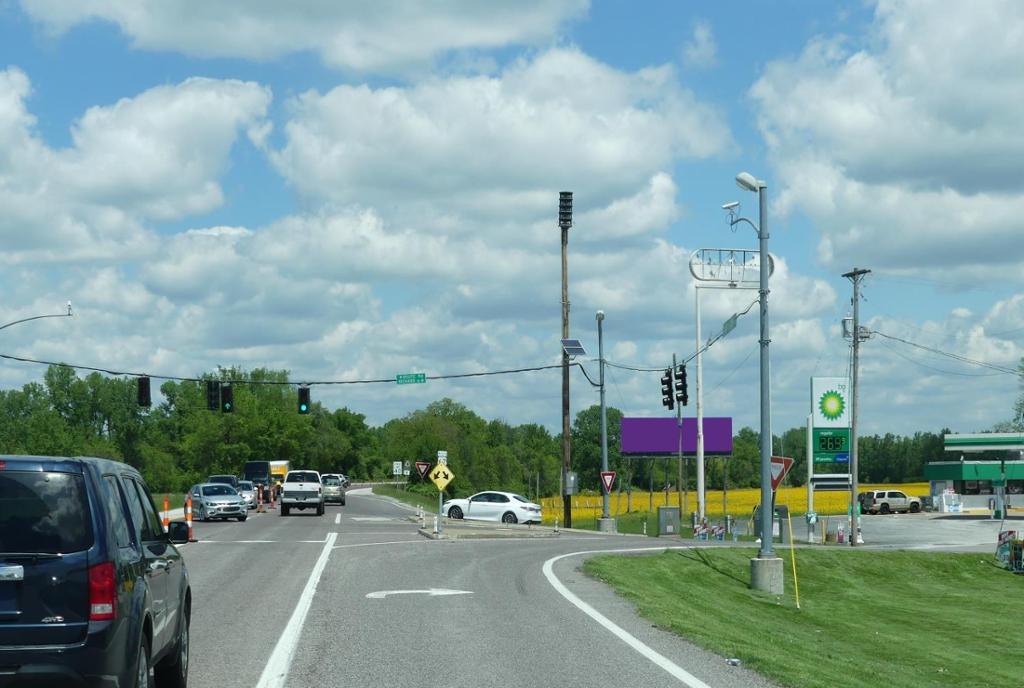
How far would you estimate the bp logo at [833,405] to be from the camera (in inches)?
2248

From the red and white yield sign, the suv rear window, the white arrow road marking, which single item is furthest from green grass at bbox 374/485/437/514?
the suv rear window

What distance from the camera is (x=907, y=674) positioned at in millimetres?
16531

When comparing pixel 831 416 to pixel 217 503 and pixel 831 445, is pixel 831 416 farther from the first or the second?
pixel 217 503

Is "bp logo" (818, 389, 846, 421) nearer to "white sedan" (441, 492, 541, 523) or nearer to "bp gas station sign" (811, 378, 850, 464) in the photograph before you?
"bp gas station sign" (811, 378, 850, 464)

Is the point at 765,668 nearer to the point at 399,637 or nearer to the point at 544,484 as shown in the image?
the point at 399,637

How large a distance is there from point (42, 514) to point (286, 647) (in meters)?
5.93

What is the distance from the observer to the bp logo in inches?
2248

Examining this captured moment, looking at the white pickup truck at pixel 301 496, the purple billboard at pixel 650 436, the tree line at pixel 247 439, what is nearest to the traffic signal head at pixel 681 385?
the white pickup truck at pixel 301 496

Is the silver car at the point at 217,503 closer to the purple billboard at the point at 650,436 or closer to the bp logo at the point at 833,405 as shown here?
the bp logo at the point at 833,405

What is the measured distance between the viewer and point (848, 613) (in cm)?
2695

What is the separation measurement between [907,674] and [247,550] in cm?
1796

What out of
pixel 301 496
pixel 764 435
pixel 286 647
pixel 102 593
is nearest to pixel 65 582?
pixel 102 593

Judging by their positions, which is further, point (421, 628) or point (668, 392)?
→ point (668, 392)

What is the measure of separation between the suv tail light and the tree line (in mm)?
121953
